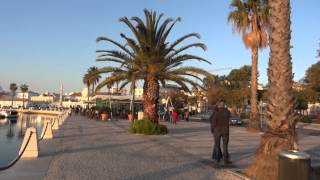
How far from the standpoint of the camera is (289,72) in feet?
31.8

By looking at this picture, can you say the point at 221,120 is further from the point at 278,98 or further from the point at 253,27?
the point at 253,27

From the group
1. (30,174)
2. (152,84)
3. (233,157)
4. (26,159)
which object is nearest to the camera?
(30,174)

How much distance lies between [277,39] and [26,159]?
291 inches

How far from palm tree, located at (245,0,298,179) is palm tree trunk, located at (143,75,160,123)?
46.5ft

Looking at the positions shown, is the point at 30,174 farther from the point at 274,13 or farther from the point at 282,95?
the point at 274,13

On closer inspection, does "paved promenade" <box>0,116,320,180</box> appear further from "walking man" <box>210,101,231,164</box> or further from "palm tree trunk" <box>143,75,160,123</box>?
"palm tree trunk" <box>143,75,160,123</box>

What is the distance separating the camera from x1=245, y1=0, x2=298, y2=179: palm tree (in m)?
9.42

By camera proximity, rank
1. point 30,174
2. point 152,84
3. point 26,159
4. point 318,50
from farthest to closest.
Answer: point 318,50 → point 152,84 → point 26,159 → point 30,174

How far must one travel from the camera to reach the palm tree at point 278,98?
371 inches

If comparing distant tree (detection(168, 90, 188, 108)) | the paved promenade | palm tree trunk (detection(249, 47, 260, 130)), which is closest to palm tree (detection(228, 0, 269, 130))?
palm tree trunk (detection(249, 47, 260, 130))

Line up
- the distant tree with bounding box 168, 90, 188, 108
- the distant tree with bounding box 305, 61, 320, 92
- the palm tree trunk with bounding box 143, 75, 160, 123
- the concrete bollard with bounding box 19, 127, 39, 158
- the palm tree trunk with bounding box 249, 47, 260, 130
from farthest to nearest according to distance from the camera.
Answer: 1. the distant tree with bounding box 168, 90, 188, 108
2. the distant tree with bounding box 305, 61, 320, 92
3. the palm tree trunk with bounding box 249, 47, 260, 130
4. the palm tree trunk with bounding box 143, 75, 160, 123
5. the concrete bollard with bounding box 19, 127, 39, 158

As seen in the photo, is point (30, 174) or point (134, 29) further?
point (134, 29)

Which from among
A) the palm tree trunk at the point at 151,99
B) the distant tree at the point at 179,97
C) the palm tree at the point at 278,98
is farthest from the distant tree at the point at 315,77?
the palm tree at the point at 278,98

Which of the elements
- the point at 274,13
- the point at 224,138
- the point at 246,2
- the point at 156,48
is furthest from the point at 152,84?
the point at 274,13
